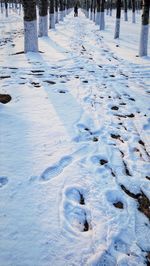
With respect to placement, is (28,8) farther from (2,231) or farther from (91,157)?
(2,231)

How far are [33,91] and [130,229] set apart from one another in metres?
4.66

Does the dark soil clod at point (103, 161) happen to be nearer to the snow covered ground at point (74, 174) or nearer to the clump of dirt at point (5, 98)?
the snow covered ground at point (74, 174)

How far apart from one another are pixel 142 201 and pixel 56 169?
119 cm

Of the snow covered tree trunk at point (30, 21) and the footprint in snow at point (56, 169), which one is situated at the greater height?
the snow covered tree trunk at point (30, 21)

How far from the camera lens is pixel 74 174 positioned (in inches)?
138

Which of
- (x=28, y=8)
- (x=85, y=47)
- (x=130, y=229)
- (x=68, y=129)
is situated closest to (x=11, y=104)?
(x=68, y=129)

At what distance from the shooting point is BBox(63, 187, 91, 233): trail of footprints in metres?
2.75

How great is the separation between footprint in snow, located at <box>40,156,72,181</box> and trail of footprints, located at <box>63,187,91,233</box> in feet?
1.15

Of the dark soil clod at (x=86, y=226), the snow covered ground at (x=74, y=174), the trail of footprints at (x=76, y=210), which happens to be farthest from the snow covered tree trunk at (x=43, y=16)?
the dark soil clod at (x=86, y=226)

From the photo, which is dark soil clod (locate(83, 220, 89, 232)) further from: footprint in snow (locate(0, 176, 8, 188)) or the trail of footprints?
footprint in snow (locate(0, 176, 8, 188))

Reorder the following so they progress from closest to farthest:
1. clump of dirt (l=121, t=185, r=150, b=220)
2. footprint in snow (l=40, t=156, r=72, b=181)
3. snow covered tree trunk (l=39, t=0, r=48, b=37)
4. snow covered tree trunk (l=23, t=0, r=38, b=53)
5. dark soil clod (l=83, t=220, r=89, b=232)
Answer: dark soil clod (l=83, t=220, r=89, b=232)
clump of dirt (l=121, t=185, r=150, b=220)
footprint in snow (l=40, t=156, r=72, b=181)
snow covered tree trunk (l=23, t=0, r=38, b=53)
snow covered tree trunk (l=39, t=0, r=48, b=37)

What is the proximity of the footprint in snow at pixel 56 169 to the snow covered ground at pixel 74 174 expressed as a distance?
1 cm

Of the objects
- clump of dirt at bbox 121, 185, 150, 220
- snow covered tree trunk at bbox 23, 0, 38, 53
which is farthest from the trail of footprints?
snow covered tree trunk at bbox 23, 0, 38, 53

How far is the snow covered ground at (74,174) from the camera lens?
2496mm
